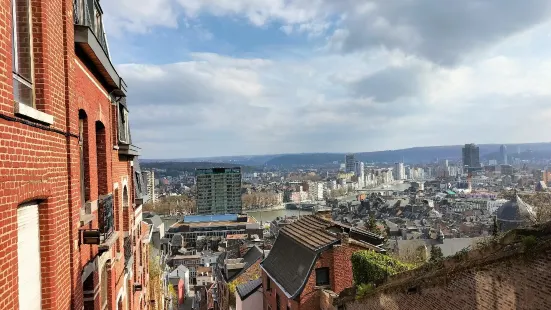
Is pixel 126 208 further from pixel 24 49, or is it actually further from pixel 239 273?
pixel 239 273

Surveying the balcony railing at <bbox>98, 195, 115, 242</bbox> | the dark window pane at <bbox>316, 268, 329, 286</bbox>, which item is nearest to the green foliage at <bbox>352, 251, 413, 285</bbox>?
the dark window pane at <bbox>316, 268, 329, 286</bbox>

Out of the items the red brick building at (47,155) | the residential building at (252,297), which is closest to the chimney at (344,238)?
the residential building at (252,297)

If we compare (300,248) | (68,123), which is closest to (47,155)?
(68,123)

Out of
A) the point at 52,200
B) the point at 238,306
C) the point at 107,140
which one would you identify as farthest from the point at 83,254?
the point at 238,306

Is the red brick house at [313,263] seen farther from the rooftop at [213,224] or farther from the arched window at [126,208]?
the rooftop at [213,224]

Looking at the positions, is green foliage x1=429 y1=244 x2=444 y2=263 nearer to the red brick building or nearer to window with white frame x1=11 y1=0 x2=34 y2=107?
the red brick building

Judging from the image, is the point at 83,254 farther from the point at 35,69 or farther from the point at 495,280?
the point at 495,280

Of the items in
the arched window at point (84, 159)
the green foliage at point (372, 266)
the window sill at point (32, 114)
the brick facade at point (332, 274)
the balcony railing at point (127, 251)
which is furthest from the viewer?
the brick facade at point (332, 274)
